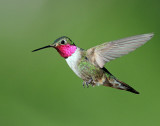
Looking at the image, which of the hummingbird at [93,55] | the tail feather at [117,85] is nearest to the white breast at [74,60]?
the hummingbird at [93,55]

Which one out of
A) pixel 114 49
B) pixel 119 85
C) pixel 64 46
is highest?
pixel 64 46

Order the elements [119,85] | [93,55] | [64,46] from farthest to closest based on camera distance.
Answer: [119,85]
[93,55]
[64,46]

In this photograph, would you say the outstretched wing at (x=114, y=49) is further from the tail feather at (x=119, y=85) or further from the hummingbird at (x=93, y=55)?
the tail feather at (x=119, y=85)

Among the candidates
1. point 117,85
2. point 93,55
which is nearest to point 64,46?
point 93,55

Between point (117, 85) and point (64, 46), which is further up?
point (64, 46)

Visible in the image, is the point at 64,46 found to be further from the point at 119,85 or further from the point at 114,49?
the point at 119,85

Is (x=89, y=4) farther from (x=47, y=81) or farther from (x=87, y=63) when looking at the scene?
(x=87, y=63)

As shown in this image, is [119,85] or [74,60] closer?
[74,60]
